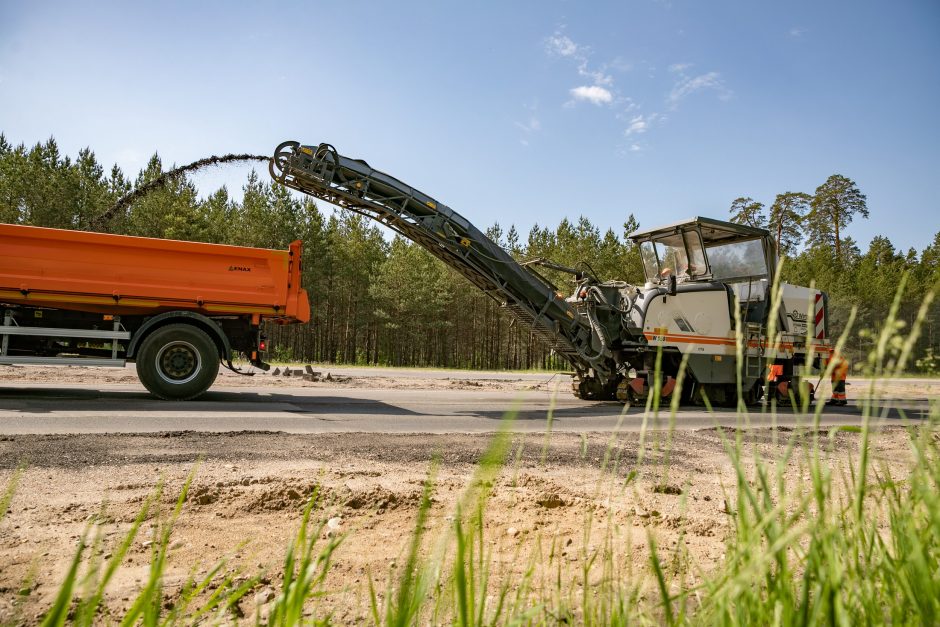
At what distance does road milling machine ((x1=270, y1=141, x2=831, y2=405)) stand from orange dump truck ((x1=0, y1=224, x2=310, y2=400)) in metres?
2.11

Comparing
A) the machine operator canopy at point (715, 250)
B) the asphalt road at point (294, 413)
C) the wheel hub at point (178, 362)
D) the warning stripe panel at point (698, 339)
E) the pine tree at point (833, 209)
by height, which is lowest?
the asphalt road at point (294, 413)

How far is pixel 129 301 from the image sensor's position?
8289 mm

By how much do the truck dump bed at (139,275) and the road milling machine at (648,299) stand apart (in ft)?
5.69

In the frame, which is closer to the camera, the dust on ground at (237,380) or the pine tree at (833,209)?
the dust on ground at (237,380)

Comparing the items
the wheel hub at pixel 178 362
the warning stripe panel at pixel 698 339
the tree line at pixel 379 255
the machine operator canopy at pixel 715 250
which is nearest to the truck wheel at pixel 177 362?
the wheel hub at pixel 178 362

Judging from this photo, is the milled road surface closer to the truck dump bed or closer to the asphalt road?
the asphalt road

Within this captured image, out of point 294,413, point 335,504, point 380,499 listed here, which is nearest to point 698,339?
point 294,413

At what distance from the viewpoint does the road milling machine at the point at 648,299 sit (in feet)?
32.4

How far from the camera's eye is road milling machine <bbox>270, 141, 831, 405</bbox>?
9.87 m

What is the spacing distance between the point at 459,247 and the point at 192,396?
473cm

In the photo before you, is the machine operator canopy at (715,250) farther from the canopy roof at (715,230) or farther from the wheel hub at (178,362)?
the wheel hub at (178,362)

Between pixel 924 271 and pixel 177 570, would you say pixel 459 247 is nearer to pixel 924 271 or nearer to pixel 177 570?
pixel 177 570

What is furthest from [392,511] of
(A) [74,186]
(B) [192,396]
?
(A) [74,186]

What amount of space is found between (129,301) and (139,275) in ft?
1.30
